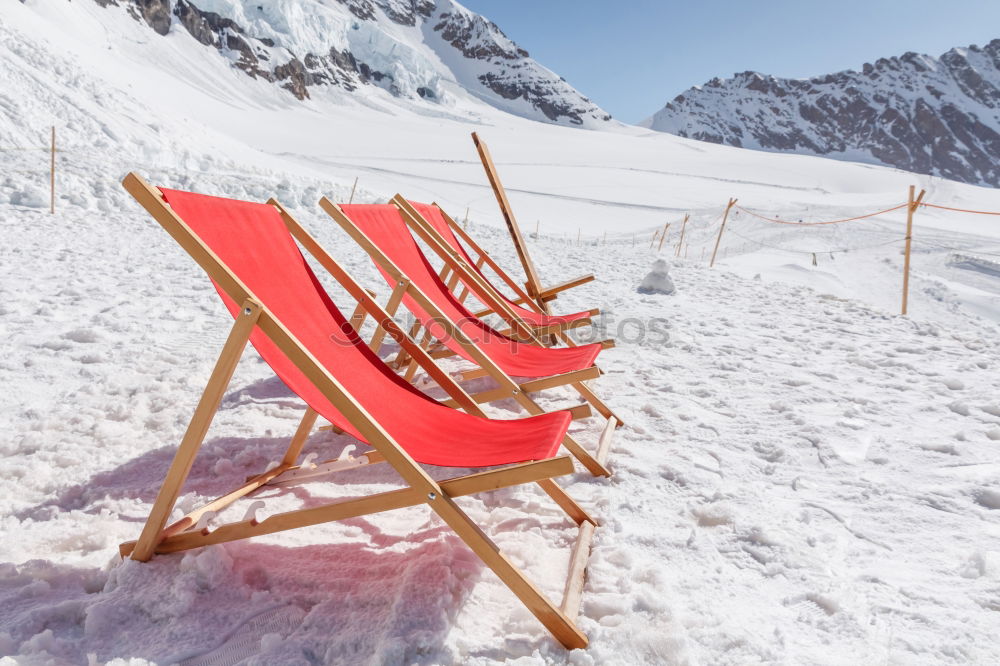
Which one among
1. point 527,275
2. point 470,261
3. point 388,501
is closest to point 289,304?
point 388,501

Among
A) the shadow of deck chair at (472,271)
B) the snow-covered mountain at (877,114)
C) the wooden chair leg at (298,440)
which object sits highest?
the snow-covered mountain at (877,114)

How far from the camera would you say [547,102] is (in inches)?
Answer: 3612

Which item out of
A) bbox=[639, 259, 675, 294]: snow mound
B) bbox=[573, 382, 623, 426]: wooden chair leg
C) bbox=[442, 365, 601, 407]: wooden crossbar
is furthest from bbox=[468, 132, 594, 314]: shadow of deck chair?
bbox=[639, 259, 675, 294]: snow mound

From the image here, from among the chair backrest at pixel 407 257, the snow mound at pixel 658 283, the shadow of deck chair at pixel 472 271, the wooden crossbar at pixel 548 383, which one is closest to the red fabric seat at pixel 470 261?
the shadow of deck chair at pixel 472 271

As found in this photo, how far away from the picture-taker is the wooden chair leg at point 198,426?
1.24m

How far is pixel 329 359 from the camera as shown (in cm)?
166

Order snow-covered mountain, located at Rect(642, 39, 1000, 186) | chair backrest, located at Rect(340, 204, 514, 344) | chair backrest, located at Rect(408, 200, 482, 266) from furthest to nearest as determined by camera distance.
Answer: snow-covered mountain, located at Rect(642, 39, 1000, 186), chair backrest, located at Rect(408, 200, 482, 266), chair backrest, located at Rect(340, 204, 514, 344)

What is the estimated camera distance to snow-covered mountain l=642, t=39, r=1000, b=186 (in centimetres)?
13962

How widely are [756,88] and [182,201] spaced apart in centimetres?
18859

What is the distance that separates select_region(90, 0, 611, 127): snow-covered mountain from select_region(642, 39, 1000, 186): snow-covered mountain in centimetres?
7358

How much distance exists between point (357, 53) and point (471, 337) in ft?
239

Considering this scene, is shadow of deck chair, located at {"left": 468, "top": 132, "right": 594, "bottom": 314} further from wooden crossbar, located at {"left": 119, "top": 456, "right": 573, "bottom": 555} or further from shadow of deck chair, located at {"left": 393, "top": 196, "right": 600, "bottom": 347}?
wooden crossbar, located at {"left": 119, "top": 456, "right": 573, "bottom": 555}

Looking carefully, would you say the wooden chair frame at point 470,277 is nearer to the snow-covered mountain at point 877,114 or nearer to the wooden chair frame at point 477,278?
the wooden chair frame at point 477,278

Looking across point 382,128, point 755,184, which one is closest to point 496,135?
point 382,128
